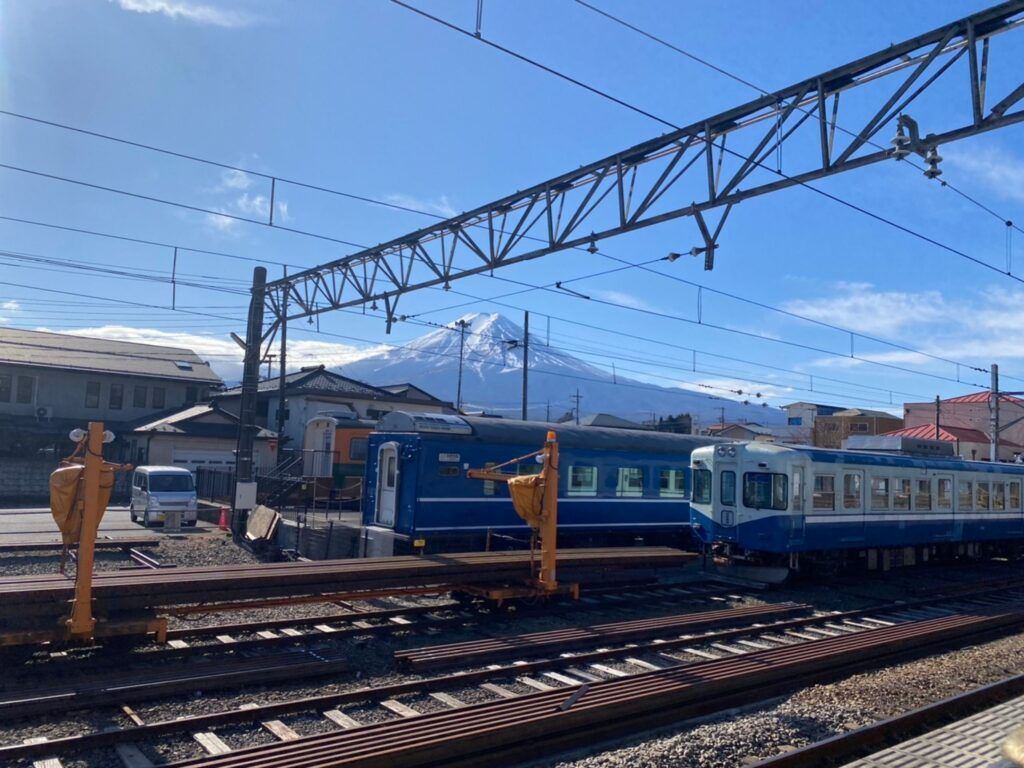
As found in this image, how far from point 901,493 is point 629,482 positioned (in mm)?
6335

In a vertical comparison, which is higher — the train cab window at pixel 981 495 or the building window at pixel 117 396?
the building window at pixel 117 396

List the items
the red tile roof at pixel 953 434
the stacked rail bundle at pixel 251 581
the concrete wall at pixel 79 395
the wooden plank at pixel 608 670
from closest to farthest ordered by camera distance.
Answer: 1. the stacked rail bundle at pixel 251 581
2. the wooden plank at pixel 608 670
3. the concrete wall at pixel 79 395
4. the red tile roof at pixel 953 434

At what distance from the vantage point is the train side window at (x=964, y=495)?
20.2 meters

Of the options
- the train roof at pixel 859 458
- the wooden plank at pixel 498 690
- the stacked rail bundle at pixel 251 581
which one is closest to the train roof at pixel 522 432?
the train roof at pixel 859 458

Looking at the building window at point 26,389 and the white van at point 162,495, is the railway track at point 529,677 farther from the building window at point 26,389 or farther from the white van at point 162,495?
the building window at point 26,389

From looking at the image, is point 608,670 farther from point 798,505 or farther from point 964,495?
point 964,495

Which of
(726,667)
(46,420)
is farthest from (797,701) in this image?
(46,420)

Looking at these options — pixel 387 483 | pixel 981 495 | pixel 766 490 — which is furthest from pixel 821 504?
pixel 387 483

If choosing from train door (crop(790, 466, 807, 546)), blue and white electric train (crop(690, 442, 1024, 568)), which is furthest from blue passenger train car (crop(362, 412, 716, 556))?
train door (crop(790, 466, 807, 546))

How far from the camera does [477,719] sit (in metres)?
6.85

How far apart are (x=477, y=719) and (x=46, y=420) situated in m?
37.8

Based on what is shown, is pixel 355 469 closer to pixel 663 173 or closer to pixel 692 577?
pixel 692 577

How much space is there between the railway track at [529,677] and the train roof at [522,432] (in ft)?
20.8

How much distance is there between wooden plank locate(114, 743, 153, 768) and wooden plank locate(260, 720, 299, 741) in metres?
1.00
